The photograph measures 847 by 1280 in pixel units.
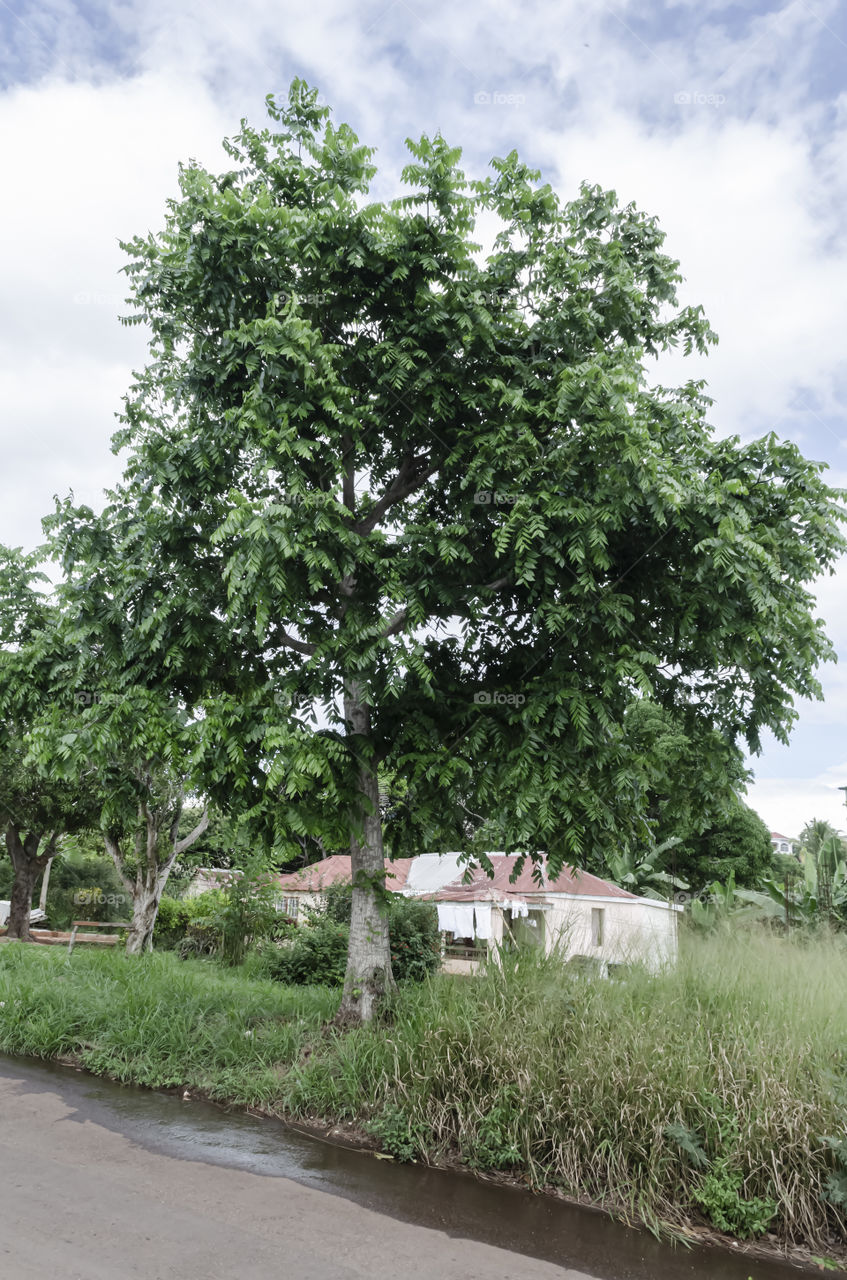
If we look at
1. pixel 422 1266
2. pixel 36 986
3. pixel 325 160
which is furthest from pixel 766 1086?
pixel 325 160

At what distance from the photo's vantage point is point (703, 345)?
356 inches

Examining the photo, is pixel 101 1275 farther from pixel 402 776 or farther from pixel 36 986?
pixel 36 986

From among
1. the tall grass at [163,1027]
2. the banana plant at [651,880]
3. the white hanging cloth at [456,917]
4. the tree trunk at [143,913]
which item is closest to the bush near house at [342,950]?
the white hanging cloth at [456,917]

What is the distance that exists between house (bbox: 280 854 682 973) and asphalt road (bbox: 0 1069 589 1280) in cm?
242

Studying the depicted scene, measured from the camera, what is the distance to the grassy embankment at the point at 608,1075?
547 centimetres

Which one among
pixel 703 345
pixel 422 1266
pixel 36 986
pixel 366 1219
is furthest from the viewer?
A: pixel 36 986

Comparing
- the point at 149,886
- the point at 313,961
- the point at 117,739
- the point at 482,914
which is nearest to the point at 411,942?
the point at 313,961

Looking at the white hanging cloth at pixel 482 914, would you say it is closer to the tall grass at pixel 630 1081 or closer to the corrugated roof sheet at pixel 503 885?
the corrugated roof sheet at pixel 503 885

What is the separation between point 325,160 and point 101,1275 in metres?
9.26

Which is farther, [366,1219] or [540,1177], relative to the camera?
[540,1177]

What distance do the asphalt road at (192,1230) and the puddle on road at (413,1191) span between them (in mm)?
174

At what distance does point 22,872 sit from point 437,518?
21.3 metres

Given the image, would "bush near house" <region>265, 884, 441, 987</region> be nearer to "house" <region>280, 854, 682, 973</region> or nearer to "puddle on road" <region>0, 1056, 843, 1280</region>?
"house" <region>280, 854, 682, 973</region>

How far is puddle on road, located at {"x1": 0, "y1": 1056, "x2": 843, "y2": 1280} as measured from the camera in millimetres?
4914
